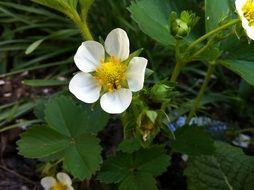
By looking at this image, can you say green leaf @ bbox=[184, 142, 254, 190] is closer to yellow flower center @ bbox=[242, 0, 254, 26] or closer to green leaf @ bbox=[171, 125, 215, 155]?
green leaf @ bbox=[171, 125, 215, 155]

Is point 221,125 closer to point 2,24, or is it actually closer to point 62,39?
point 62,39

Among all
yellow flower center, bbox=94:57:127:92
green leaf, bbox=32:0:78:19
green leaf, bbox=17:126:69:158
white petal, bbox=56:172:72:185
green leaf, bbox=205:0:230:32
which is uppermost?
green leaf, bbox=205:0:230:32

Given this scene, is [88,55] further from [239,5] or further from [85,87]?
[239,5]

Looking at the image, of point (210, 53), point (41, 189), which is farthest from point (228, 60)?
point (41, 189)

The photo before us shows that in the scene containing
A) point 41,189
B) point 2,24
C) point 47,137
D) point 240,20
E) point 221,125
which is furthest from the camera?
point 2,24

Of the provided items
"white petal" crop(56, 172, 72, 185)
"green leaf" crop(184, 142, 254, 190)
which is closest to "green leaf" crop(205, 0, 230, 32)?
"green leaf" crop(184, 142, 254, 190)

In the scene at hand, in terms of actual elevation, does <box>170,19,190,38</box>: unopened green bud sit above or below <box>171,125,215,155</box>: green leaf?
above
